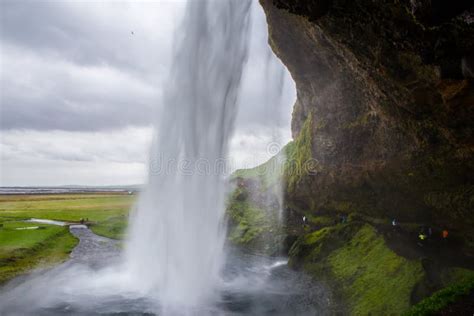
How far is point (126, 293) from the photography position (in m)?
19.5

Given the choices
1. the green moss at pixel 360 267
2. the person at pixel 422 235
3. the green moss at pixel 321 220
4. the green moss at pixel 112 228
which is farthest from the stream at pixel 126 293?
the green moss at pixel 112 228

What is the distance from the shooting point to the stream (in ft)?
55.8

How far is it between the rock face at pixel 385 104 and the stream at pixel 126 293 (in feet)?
30.1

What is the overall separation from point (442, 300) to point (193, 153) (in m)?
17.6

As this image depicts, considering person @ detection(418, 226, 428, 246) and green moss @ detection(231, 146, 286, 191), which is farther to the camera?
green moss @ detection(231, 146, 286, 191)

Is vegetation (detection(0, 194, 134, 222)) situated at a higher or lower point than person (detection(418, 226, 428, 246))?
lower

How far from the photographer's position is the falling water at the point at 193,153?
22.4 m

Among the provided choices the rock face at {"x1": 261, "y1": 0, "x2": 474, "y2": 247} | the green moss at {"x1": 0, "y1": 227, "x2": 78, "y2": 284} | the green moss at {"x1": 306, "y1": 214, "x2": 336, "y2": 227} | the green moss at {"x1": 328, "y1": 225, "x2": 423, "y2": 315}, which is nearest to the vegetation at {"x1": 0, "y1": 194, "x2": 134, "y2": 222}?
the green moss at {"x1": 0, "y1": 227, "x2": 78, "y2": 284}

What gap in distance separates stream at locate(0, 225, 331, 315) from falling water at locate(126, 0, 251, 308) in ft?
5.82

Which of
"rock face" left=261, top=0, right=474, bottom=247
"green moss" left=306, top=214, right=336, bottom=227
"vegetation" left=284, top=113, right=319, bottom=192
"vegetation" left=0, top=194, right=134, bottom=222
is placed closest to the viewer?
"rock face" left=261, top=0, right=474, bottom=247

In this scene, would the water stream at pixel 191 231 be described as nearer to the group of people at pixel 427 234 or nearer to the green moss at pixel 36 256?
the green moss at pixel 36 256

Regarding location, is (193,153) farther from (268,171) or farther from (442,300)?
(268,171)

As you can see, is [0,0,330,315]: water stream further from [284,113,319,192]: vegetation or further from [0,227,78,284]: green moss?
[284,113,319,192]: vegetation

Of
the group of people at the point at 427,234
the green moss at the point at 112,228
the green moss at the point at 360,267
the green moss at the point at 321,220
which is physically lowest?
the green moss at the point at 112,228
